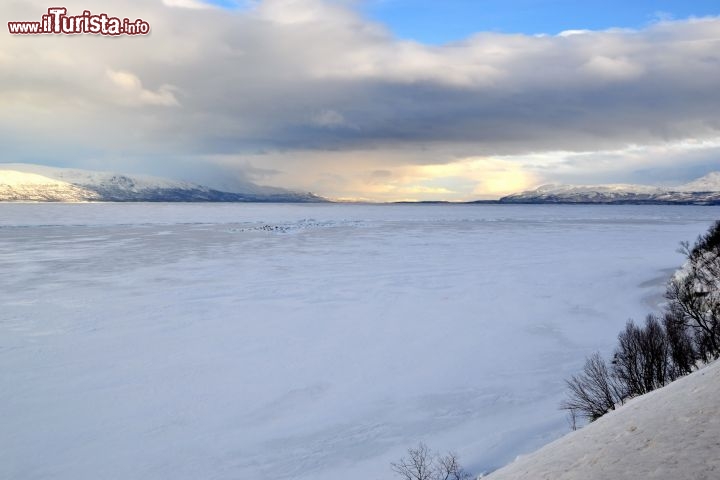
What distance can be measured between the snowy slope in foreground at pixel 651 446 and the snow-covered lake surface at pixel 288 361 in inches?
162

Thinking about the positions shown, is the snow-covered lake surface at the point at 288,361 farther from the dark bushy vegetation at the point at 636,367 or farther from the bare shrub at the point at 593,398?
the dark bushy vegetation at the point at 636,367

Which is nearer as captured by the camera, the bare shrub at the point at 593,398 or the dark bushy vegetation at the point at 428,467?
the dark bushy vegetation at the point at 428,467

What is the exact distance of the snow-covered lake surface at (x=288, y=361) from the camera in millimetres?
10391

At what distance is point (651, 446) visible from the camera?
16.8 ft

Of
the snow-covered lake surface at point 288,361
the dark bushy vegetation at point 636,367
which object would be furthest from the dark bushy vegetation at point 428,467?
the dark bushy vegetation at point 636,367

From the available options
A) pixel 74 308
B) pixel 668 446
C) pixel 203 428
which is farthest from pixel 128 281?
pixel 668 446

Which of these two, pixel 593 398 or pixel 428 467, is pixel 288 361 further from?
pixel 593 398

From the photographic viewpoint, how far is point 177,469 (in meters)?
9.70

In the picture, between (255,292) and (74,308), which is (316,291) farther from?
(74,308)

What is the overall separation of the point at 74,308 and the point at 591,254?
35.7 metres

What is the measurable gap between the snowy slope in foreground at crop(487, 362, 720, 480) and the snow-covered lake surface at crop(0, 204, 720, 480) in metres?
4.12

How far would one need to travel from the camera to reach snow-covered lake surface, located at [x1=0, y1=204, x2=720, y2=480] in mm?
10391

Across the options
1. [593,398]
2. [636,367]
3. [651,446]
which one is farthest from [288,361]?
[651,446]

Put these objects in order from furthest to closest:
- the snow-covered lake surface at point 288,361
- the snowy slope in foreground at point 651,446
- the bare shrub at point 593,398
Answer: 1. the bare shrub at point 593,398
2. the snow-covered lake surface at point 288,361
3. the snowy slope in foreground at point 651,446
